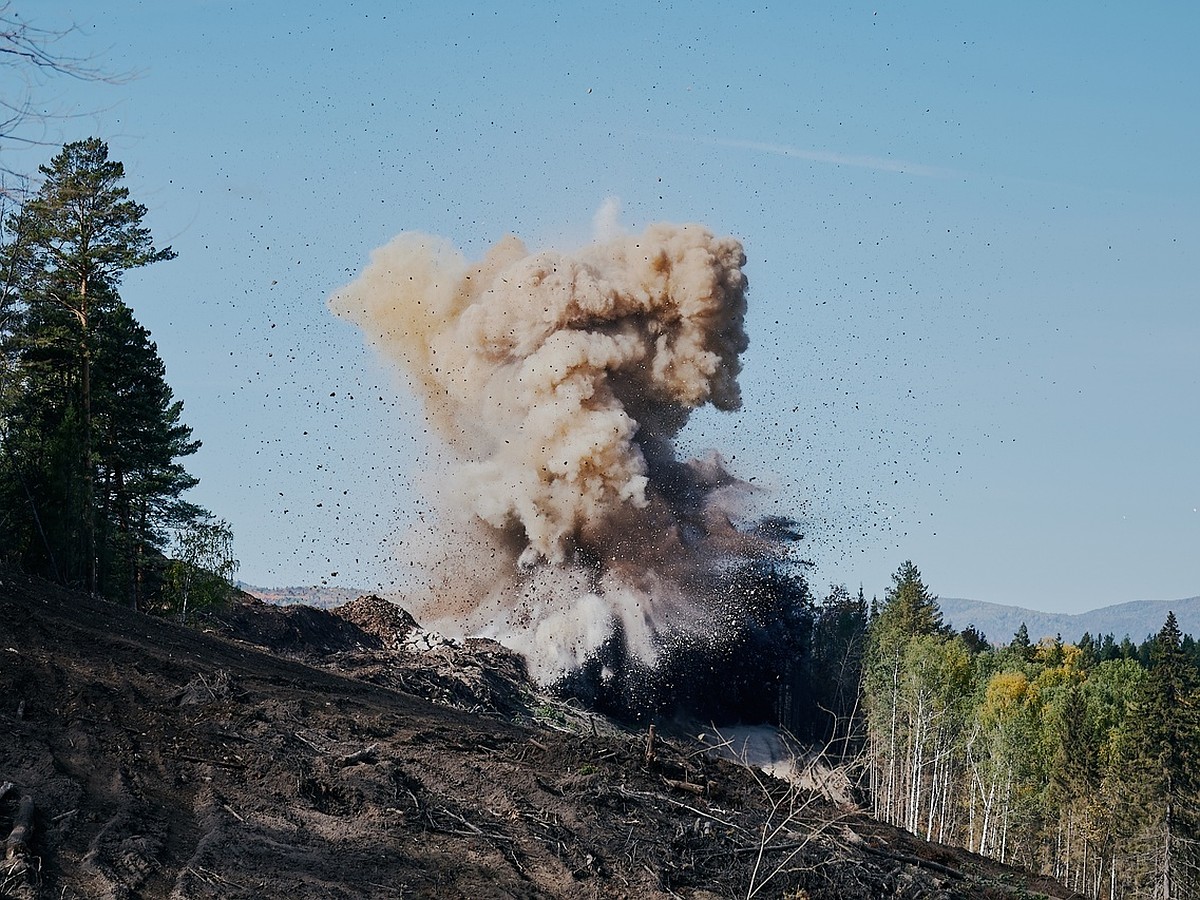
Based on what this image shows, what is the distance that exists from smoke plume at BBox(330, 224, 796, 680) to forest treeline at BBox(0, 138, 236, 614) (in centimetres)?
1120

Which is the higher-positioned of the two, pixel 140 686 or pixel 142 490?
pixel 142 490

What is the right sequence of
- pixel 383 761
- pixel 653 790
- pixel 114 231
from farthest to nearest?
1. pixel 114 231
2. pixel 653 790
3. pixel 383 761

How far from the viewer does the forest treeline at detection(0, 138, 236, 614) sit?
26438 millimetres

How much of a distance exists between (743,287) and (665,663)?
488 inches

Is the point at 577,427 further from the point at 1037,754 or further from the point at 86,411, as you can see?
the point at 1037,754

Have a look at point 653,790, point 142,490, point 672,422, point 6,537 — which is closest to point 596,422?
point 672,422

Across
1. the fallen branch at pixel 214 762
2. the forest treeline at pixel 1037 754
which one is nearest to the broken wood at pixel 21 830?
the fallen branch at pixel 214 762

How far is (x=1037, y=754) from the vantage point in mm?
51500

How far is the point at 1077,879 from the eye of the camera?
1860 inches

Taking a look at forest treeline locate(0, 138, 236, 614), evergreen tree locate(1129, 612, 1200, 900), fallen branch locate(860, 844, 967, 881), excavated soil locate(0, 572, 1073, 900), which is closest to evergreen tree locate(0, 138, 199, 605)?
forest treeline locate(0, 138, 236, 614)

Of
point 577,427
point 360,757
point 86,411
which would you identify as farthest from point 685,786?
point 577,427

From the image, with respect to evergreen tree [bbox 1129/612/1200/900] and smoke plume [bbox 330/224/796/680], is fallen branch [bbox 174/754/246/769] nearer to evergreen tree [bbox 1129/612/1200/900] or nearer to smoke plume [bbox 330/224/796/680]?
smoke plume [bbox 330/224/796/680]

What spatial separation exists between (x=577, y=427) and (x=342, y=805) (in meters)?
26.6

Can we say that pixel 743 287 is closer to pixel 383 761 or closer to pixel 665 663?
pixel 665 663
